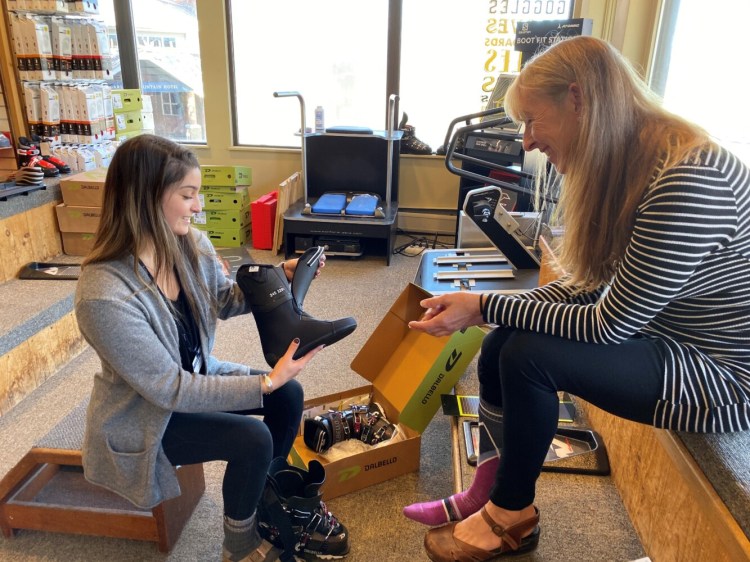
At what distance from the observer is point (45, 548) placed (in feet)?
4.98

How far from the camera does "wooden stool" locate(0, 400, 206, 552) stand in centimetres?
148

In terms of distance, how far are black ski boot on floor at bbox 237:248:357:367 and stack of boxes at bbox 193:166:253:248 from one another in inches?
104

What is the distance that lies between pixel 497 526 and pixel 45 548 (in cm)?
119

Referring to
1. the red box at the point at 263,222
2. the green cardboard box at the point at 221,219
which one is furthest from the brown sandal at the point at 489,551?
the green cardboard box at the point at 221,219

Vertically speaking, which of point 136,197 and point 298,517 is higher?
point 136,197

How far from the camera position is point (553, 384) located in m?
1.09

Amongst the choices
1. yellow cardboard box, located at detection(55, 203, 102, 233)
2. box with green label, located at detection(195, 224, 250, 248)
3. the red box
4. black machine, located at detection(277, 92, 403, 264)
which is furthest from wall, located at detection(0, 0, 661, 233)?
yellow cardboard box, located at detection(55, 203, 102, 233)

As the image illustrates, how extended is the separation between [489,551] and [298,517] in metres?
0.48

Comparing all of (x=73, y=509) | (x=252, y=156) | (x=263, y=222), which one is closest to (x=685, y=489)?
(x=73, y=509)

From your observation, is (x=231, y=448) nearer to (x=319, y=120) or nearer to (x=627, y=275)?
(x=627, y=275)

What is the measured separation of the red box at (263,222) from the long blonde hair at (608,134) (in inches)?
117

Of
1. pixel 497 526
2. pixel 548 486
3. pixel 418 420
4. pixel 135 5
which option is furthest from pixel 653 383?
pixel 135 5

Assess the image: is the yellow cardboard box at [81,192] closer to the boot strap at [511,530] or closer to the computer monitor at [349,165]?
the computer monitor at [349,165]

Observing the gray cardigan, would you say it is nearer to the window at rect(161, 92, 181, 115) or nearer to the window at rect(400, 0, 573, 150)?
the window at rect(400, 0, 573, 150)
